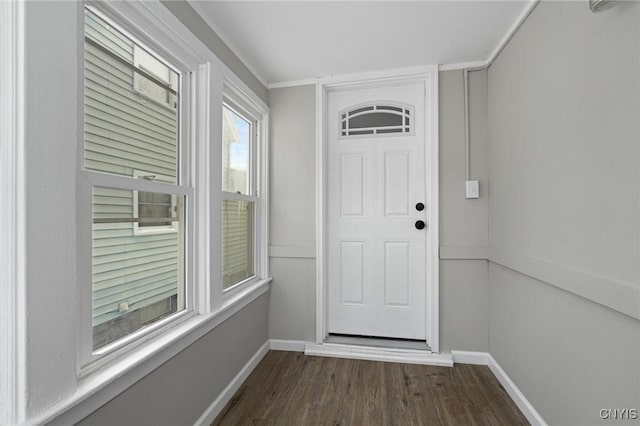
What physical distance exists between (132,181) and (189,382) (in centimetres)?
104

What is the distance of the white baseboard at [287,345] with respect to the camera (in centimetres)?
257

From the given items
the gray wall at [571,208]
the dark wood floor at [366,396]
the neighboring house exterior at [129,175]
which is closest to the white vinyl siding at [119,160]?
the neighboring house exterior at [129,175]

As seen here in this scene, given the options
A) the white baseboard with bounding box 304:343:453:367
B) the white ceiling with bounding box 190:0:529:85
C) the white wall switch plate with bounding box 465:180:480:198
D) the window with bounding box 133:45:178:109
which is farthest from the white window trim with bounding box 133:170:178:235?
the white wall switch plate with bounding box 465:180:480:198

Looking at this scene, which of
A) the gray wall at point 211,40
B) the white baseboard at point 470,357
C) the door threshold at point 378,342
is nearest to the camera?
the gray wall at point 211,40

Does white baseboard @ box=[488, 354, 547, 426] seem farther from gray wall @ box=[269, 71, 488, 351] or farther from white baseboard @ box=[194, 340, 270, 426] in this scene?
white baseboard @ box=[194, 340, 270, 426]

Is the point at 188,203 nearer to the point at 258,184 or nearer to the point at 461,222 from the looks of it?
the point at 258,184

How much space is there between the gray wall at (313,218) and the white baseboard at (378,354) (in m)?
0.12

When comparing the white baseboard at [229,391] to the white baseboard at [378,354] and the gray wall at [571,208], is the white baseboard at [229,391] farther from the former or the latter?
the gray wall at [571,208]

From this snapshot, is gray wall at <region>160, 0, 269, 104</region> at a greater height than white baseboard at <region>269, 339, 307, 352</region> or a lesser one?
greater

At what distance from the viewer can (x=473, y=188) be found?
7.61ft

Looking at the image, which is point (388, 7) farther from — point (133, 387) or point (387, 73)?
point (133, 387)

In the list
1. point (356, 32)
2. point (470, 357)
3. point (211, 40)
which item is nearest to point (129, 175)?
point (211, 40)

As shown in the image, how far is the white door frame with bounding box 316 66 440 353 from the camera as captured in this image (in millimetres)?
2396

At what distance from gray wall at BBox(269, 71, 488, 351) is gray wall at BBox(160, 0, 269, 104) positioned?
1.20 ft
